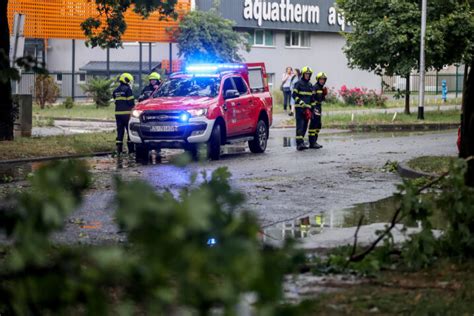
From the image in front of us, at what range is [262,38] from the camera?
5178cm

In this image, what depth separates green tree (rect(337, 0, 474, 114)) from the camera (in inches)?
1312

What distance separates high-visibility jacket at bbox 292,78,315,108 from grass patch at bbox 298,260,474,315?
14900mm

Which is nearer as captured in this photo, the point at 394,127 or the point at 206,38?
the point at 394,127

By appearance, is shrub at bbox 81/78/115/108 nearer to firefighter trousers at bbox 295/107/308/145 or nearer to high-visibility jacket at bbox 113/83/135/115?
firefighter trousers at bbox 295/107/308/145

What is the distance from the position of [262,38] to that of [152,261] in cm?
4925

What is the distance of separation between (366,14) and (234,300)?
32344mm

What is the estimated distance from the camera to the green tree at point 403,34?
33312mm

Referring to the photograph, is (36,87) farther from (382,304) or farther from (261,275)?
(261,275)

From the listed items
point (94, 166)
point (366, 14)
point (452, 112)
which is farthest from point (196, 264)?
point (452, 112)

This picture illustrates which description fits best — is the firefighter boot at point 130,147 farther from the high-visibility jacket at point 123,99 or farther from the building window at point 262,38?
the building window at point 262,38

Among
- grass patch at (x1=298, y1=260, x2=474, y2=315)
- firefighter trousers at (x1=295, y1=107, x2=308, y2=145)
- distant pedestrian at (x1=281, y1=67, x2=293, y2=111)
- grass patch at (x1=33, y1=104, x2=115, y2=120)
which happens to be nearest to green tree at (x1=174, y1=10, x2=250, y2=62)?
distant pedestrian at (x1=281, y1=67, x2=293, y2=111)

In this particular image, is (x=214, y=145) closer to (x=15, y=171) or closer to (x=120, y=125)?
(x=120, y=125)

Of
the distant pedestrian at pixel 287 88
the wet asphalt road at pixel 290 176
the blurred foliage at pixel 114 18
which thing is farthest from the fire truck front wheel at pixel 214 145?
the distant pedestrian at pixel 287 88

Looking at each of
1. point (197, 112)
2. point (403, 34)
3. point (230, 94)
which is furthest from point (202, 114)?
point (403, 34)
